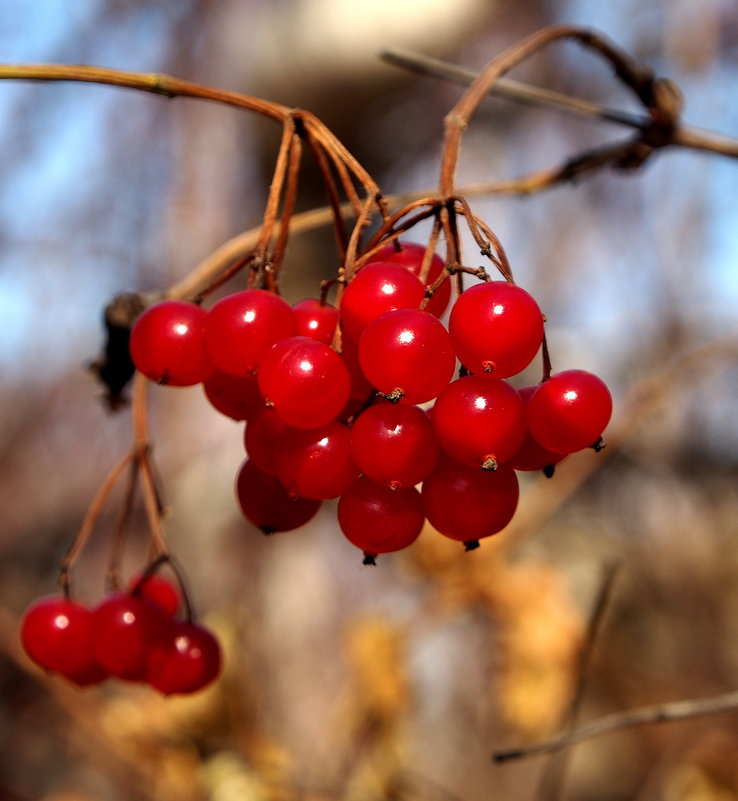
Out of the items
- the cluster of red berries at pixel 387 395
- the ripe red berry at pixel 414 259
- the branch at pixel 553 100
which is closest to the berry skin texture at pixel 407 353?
the cluster of red berries at pixel 387 395

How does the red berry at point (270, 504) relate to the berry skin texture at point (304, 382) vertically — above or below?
below

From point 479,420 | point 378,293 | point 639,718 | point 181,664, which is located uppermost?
point 378,293

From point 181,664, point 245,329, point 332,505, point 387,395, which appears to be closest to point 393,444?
point 387,395

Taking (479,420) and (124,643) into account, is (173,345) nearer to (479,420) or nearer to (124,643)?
(479,420)

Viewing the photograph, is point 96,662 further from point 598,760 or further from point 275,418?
point 598,760

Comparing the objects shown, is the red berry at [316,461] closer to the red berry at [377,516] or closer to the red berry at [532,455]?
the red berry at [377,516]

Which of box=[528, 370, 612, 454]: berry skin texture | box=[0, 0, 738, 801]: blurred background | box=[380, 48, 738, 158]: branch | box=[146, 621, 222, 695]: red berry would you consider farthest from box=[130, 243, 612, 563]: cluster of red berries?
box=[0, 0, 738, 801]: blurred background
